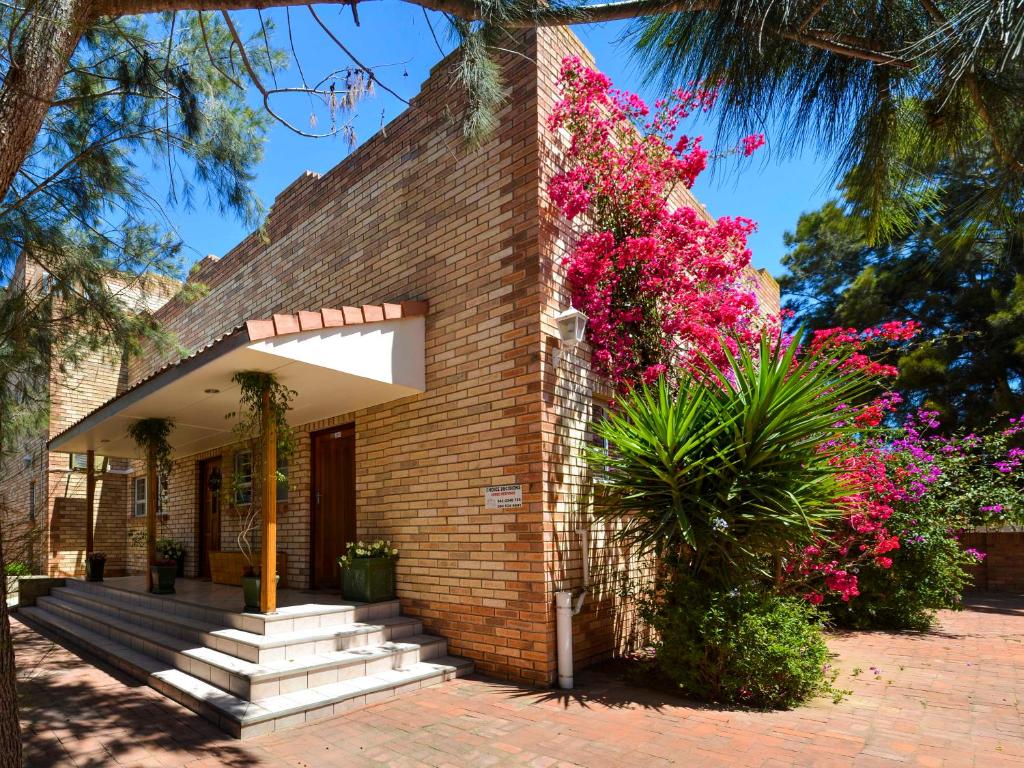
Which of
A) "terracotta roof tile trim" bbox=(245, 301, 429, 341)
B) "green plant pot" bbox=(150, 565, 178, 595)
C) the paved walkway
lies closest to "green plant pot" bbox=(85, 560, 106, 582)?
"green plant pot" bbox=(150, 565, 178, 595)

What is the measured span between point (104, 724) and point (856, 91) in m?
6.58

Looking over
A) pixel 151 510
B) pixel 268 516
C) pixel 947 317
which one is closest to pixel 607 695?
pixel 268 516

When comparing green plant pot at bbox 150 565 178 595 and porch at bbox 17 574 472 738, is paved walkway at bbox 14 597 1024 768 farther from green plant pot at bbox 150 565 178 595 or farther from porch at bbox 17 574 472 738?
green plant pot at bbox 150 565 178 595

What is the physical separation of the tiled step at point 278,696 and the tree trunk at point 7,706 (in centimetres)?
153

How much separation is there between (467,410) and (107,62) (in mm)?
4263

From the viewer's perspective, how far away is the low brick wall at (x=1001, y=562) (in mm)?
11969

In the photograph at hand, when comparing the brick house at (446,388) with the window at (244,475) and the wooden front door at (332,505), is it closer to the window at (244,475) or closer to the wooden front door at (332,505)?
the wooden front door at (332,505)

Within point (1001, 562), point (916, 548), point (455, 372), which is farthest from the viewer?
point (1001, 562)

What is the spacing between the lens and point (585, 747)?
3.98 m

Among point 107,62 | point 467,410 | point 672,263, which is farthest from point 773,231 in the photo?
point 107,62

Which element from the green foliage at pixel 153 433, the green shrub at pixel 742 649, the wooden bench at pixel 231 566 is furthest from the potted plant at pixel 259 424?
the green shrub at pixel 742 649

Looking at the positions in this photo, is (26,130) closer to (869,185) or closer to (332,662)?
(332,662)

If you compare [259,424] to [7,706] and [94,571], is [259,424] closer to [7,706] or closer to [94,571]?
[7,706]

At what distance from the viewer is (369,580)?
252 inches
